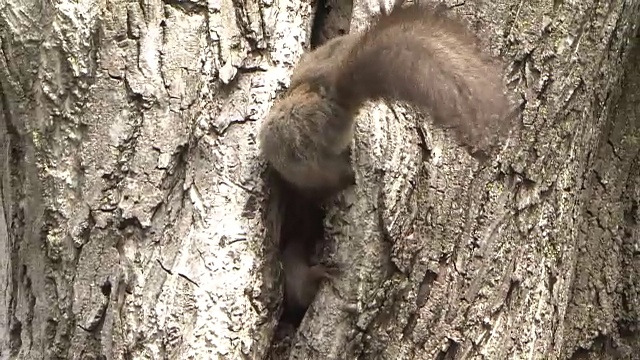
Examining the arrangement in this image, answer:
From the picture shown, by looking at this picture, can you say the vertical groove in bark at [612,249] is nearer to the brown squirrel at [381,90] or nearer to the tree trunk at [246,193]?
the tree trunk at [246,193]

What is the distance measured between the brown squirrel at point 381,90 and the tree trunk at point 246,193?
0.06 m

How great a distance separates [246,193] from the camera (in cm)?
181

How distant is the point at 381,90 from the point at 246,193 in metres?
0.43

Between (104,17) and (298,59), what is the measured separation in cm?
42

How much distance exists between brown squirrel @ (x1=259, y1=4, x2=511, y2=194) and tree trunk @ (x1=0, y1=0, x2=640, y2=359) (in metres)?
0.06

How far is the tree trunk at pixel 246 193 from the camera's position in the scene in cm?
173

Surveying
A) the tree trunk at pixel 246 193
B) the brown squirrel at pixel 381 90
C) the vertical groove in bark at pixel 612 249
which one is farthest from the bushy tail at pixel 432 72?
the vertical groove in bark at pixel 612 249

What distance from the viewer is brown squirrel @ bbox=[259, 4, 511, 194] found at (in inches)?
53.1

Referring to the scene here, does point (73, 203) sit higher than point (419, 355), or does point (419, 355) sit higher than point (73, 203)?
point (73, 203)

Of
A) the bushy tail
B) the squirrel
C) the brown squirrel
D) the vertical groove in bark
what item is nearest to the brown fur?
the squirrel

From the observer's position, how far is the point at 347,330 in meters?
1.75

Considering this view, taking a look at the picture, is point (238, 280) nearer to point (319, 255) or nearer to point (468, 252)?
point (319, 255)

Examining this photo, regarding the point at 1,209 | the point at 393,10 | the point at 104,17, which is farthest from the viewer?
the point at 1,209

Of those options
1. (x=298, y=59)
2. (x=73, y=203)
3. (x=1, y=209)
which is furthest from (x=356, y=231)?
(x=1, y=209)
